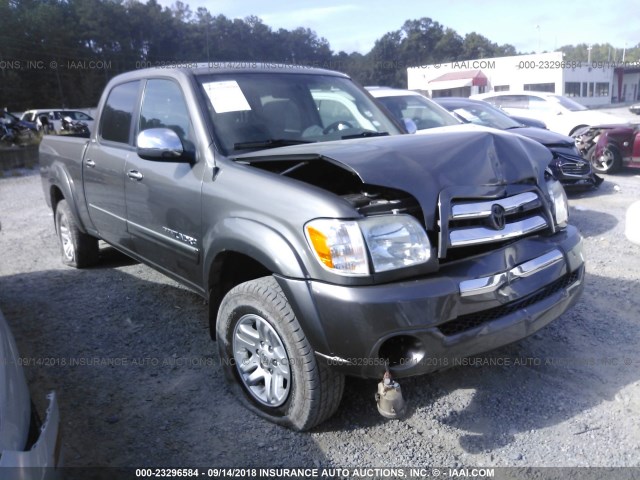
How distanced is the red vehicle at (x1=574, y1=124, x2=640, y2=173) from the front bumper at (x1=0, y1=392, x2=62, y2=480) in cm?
1020

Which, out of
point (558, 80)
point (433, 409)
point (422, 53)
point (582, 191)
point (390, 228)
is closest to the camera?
point (390, 228)

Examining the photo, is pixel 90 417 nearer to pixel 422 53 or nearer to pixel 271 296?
pixel 271 296

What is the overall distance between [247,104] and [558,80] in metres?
45.7

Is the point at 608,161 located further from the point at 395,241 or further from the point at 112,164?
the point at 395,241

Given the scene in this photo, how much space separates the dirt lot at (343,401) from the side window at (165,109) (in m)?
1.51

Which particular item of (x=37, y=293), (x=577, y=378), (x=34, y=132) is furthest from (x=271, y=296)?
(x=34, y=132)

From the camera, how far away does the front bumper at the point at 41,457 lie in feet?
5.47

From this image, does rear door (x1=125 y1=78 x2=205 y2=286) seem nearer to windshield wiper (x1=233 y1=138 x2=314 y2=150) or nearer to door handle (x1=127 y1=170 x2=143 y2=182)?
door handle (x1=127 y1=170 x2=143 y2=182)

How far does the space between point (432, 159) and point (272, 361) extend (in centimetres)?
131

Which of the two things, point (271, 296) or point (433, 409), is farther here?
point (433, 409)

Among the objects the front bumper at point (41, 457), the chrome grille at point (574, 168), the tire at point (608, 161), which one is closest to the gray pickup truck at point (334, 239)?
the front bumper at point (41, 457)

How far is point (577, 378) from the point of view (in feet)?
10.5

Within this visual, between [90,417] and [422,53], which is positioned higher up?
[422,53]

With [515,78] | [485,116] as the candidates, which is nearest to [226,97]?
[485,116]
